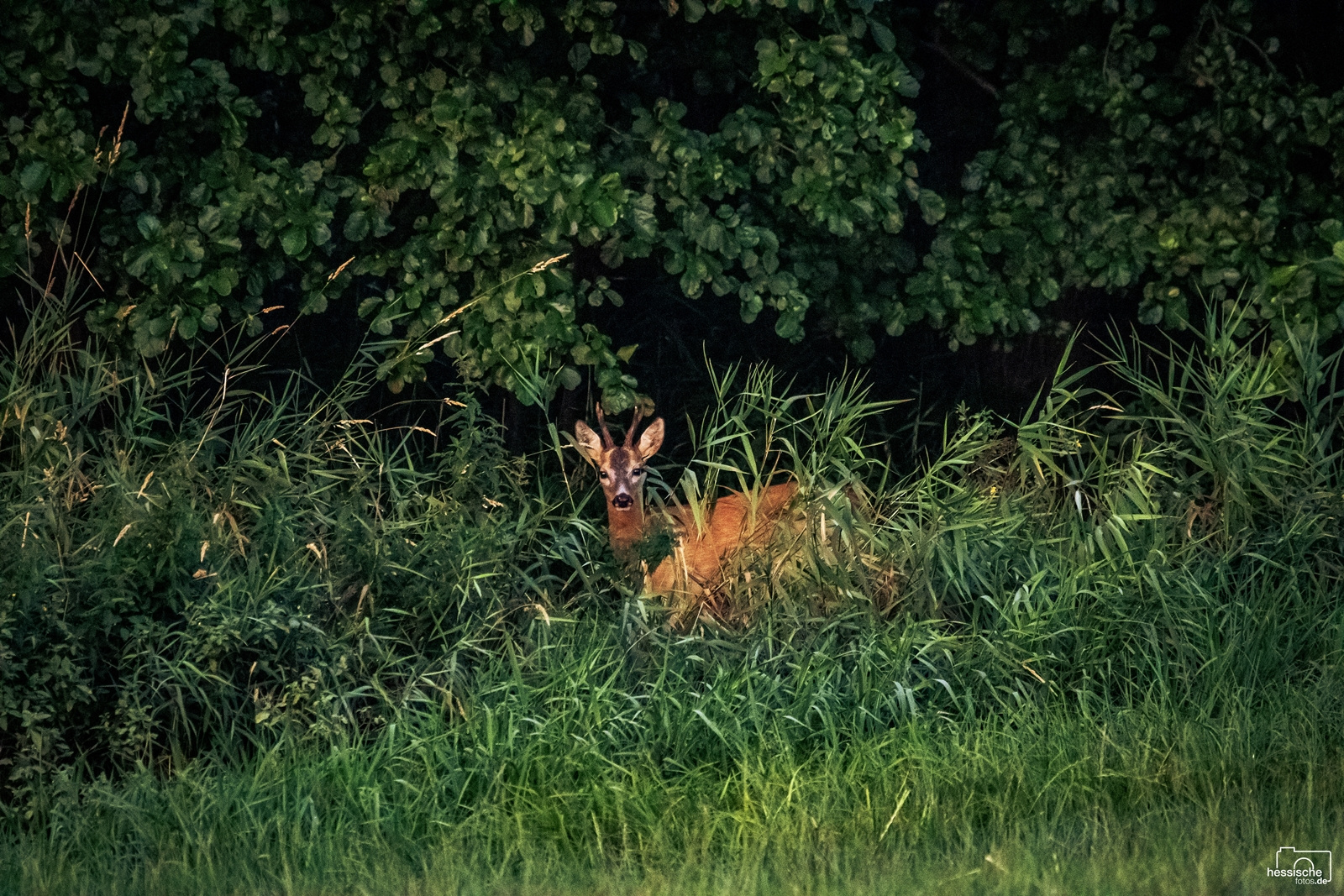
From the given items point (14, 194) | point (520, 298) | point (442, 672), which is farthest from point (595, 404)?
point (14, 194)

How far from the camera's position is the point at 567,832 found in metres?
4.53

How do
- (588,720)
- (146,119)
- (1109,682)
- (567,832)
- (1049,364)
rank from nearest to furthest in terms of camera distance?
(567,832)
(588,720)
(1109,682)
(146,119)
(1049,364)

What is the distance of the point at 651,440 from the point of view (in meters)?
7.24

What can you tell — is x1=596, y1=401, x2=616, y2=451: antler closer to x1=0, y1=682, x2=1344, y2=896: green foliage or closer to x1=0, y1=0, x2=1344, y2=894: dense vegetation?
x1=0, y1=0, x2=1344, y2=894: dense vegetation

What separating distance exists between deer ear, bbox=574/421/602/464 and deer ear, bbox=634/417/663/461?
0.76 ft

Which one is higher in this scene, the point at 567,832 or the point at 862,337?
the point at 862,337

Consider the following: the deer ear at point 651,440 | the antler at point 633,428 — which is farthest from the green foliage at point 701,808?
A: the deer ear at point 651,440

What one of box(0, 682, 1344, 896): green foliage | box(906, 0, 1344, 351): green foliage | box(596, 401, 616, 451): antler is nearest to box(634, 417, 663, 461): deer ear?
box(596, 401, 616, 451): antler

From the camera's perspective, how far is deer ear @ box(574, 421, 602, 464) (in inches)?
272

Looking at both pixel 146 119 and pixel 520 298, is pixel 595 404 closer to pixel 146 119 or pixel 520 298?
pixel 520 298

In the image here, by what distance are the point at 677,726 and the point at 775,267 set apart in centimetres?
241

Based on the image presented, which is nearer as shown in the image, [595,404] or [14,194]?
[14,194]

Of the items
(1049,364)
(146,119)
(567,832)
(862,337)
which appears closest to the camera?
(567,832)

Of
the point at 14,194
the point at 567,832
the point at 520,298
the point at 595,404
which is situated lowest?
the point at 567,832
